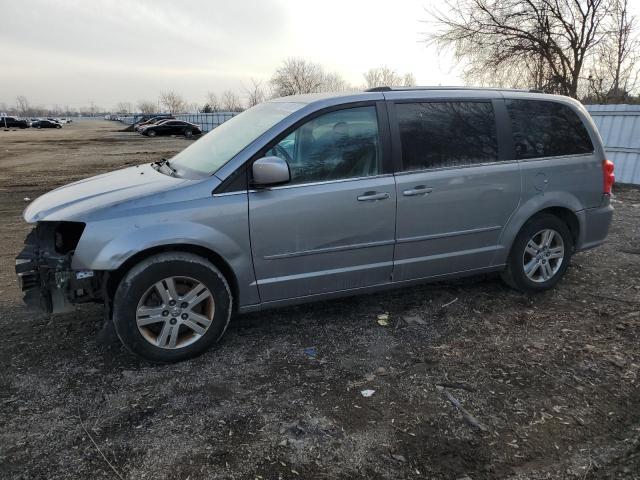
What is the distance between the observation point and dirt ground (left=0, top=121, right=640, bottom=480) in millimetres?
2471

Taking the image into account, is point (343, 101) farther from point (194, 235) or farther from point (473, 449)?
point (473, 449)

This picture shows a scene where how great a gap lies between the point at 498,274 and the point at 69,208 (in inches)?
158

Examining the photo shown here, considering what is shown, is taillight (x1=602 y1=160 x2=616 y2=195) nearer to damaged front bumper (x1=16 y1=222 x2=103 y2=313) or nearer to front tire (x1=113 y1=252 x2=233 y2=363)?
front tire (x1=113 y1=252 x2=233 y2=363)

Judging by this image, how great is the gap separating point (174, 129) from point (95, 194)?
3875 cm

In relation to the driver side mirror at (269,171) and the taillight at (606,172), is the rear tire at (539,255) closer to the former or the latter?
the taillight at (606,172)

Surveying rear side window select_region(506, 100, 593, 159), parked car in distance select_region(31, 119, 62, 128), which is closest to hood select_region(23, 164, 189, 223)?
rear side window select_region(506, 100, 593, 159)

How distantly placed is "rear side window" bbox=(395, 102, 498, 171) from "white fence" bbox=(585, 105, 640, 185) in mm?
8602

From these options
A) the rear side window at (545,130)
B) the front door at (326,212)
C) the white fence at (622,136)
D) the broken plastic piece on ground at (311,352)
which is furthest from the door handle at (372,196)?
the white fence at (622,136)

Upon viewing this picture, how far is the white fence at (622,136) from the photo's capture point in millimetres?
10758

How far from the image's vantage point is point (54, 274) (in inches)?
130

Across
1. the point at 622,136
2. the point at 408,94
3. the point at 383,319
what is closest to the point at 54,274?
the point at 383,319

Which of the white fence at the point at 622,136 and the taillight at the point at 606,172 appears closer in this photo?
the taillight at the point at 606,172

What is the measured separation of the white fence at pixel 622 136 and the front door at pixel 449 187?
28.0 ft

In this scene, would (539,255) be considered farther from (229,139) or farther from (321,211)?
(229,139)
